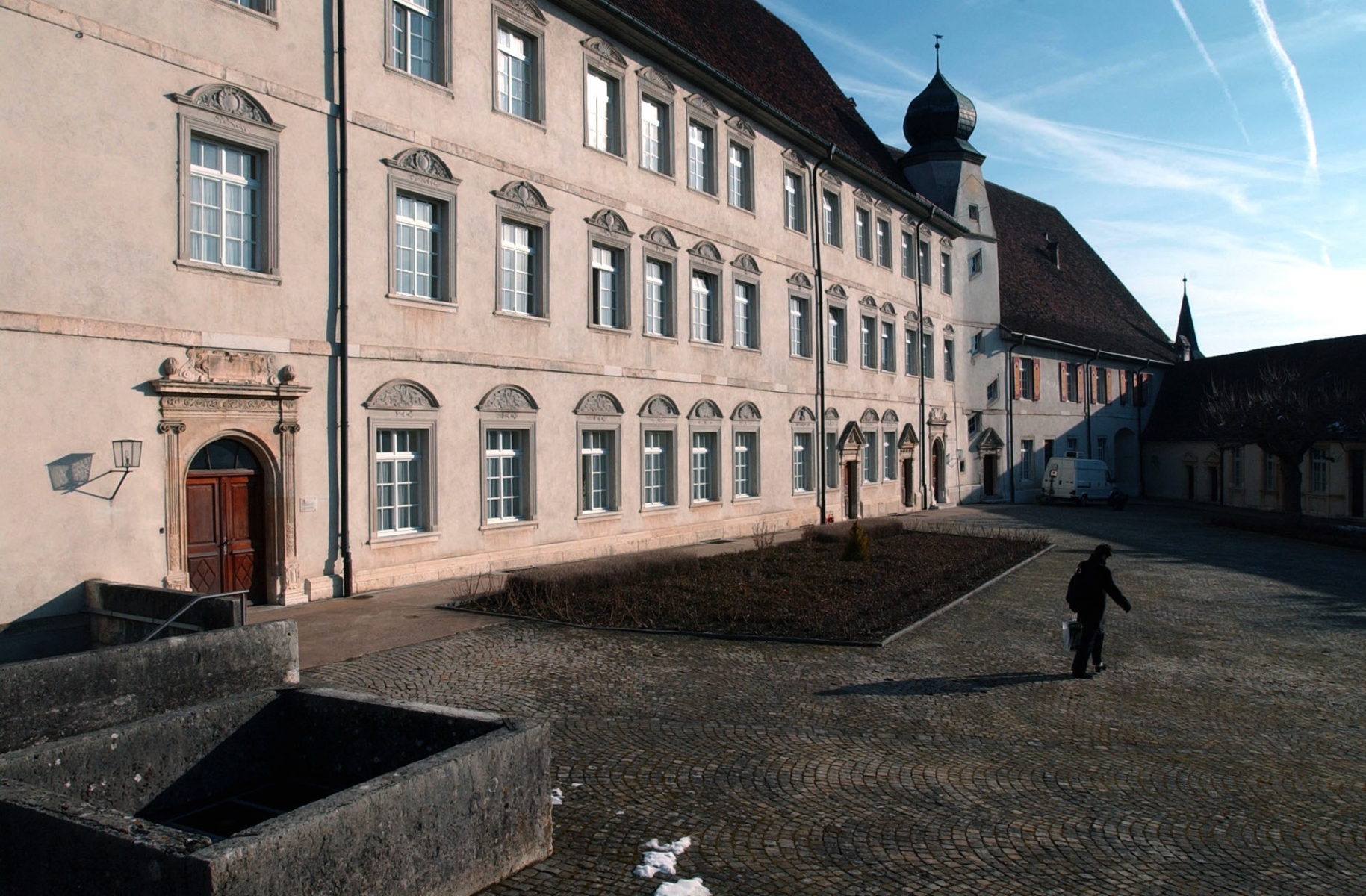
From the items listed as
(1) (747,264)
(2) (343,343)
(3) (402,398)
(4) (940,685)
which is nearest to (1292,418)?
(1) (747,264)

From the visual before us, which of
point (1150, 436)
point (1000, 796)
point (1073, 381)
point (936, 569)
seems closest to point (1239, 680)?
point (1000, 796)

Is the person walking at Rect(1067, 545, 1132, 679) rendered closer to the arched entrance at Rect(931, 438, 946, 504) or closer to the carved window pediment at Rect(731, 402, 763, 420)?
the carved window pediment at Rect(731, 402, 763, 420)

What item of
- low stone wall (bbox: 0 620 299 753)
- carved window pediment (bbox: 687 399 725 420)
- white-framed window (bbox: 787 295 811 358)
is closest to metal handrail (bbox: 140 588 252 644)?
low stone wall (bbox: 0 620 299 753)

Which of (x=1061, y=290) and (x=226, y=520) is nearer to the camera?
(x=226, y=520)

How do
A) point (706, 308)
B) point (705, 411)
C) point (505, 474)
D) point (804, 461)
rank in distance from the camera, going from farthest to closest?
1. point (804, 461)
2. point (706, 308)
3. point (705, 411)
4. point (505, 474)

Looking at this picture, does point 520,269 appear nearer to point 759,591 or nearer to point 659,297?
point 659,297

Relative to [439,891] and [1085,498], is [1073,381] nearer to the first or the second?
[1085,498]

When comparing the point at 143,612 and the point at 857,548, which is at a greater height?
the point at 143,612

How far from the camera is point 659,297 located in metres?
21.6

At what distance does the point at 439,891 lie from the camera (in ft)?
14.2

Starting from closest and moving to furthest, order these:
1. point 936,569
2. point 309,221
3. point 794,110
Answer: point 309,221 → point 936,569 → point 794,110

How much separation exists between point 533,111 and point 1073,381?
35.9m

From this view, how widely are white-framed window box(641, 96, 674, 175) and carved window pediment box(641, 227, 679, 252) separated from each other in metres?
1.32

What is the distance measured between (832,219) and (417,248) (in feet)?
55.0
